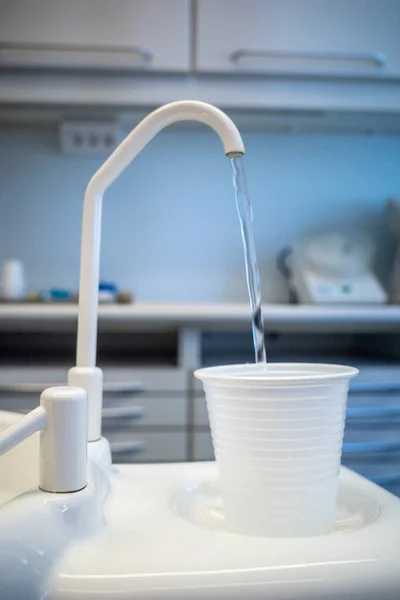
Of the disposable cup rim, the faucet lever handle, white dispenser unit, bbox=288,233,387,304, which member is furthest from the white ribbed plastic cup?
white dispenser unit, bbox=288,233,387,304

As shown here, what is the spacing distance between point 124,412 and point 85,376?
0.75 m

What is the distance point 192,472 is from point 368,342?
126 cm

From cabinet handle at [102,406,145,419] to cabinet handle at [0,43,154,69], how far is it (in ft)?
2.79

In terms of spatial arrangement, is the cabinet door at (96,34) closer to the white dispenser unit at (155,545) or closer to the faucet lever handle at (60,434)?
the white dispenser unit at (155,545)

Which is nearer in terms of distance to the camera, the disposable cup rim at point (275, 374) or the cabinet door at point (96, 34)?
the disposable cup rim at point (275, 374)

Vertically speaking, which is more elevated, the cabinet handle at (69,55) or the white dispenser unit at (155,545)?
the cabinet handle at (69,55)

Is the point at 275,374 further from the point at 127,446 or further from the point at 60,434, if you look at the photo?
the point at 127,446

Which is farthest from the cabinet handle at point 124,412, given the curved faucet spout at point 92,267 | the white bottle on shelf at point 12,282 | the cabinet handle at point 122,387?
the curved faucet spout at point 92,267

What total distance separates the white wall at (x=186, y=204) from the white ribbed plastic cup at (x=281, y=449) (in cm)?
135

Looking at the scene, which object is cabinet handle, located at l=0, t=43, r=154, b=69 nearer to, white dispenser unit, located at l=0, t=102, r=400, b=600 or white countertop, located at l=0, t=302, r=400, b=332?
white countertop, located at l=0, t=302, r=400, b=332

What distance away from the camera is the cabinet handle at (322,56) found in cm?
144

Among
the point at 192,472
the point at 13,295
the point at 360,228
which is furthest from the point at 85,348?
the point at 360,228

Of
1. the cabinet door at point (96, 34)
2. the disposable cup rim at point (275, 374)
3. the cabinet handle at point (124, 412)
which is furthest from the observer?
the cabinet door at point (96, 34)

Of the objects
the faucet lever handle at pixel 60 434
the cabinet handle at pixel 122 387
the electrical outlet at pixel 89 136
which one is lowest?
the cabinet handle at pixel 122 387
